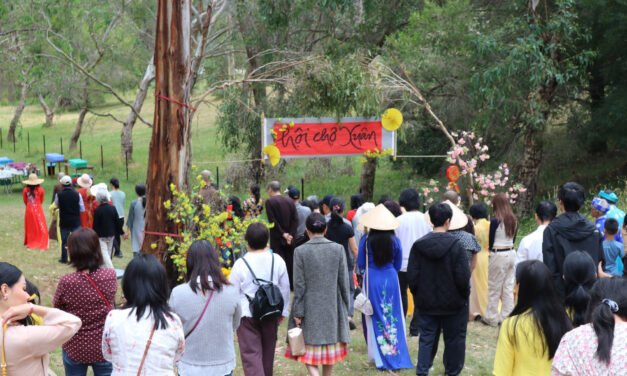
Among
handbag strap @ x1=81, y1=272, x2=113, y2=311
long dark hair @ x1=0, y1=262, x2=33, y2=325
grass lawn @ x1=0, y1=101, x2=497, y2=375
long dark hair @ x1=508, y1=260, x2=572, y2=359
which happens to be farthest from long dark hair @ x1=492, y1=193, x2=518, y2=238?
long dark hair @ x1=0, y1=262, x2=33, y2=325

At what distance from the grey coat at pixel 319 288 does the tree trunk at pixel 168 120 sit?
242 centimetres

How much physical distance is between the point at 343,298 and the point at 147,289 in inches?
115

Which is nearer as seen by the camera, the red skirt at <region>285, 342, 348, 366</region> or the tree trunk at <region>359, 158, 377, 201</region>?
the red skirt at <region>285, 342, 348, 366</region>

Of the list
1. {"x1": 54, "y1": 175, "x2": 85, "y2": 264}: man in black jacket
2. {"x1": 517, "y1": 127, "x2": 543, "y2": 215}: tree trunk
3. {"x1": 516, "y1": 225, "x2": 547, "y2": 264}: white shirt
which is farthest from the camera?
{"x1": 517, "y1": 127, "x2": 543, "y2": 215}: tree trunk

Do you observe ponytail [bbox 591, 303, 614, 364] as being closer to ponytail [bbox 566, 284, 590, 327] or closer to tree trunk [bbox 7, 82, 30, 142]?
ponytail [bbox 566, 284, 590, 327]

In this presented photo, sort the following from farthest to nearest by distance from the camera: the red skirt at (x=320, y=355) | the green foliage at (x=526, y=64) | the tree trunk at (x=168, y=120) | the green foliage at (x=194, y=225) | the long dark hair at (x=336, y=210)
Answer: the green foliage at (x=526, y=64) → the long dark hair at (x=336, y=210) → the tree trunk at (x=168, y=120) → the green foliage at (x=194, y=225) → the red skirt at (x=320, y=355)

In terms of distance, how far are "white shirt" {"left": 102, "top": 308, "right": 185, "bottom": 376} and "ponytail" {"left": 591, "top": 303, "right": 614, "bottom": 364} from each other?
228cm

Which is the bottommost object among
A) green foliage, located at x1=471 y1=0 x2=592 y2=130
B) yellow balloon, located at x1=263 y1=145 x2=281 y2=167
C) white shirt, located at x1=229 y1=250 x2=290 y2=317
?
white shirt, located at x1=229 y1=250 x2=290 y2=317

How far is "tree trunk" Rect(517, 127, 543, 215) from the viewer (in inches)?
782

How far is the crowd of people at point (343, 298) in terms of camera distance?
4.20m

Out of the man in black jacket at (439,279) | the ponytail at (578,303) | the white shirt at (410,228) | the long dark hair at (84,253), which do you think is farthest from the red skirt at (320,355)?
the ponytail at (578,303)

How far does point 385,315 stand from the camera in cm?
810

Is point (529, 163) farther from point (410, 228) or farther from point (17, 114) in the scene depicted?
point (17, 114)

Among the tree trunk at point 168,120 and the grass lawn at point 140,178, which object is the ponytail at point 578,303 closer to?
the grass lawn at point 140,178
